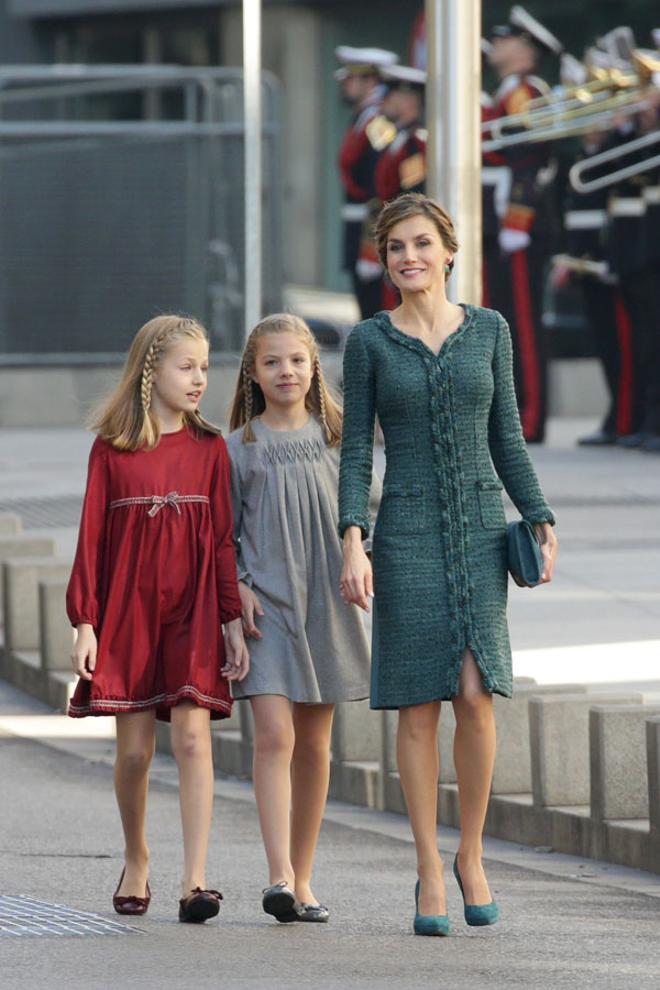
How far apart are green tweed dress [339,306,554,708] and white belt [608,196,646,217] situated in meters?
12.9

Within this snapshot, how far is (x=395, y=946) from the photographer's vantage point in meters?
6.29

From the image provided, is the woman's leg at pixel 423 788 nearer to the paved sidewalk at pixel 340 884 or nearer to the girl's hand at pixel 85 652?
the paved sidewalk at pixel 340 884

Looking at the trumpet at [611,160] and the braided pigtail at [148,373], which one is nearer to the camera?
the braided pigtail at [148,373]

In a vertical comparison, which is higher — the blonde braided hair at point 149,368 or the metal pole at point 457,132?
the metal pole at point 457,132

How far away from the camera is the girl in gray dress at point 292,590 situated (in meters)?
6.59

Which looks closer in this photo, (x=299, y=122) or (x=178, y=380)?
(x=178, y=380)

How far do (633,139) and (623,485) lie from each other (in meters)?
3.31

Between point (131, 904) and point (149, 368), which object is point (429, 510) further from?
point (131, 904)

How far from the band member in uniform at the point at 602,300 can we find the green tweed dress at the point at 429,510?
44.2 ft

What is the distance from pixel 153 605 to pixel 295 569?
0.35 m

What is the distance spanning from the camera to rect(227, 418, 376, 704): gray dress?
662 centimetres

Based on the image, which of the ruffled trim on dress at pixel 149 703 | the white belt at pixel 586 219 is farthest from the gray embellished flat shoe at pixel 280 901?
the white belt at pixel 586 219

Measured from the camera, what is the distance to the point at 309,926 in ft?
21.5

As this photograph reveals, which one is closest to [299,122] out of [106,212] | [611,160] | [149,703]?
[106,212]
